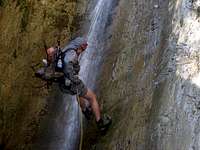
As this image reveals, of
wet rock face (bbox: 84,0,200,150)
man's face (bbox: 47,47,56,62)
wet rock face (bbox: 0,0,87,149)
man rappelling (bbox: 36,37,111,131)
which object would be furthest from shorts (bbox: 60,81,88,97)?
wet rock face (bbox: 0,0,87,149)

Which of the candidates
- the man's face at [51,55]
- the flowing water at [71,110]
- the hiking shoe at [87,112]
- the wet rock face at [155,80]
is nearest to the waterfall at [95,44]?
the flowing water at [71,110]

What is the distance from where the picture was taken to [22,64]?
463 inches

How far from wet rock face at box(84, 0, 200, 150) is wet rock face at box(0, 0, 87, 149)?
214 centimetres

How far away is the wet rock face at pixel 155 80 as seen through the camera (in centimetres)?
721

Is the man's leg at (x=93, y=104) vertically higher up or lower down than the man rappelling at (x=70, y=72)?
lower down

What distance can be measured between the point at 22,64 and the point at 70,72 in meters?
3.59

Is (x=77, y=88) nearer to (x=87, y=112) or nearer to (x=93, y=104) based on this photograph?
(x=93, y=104)

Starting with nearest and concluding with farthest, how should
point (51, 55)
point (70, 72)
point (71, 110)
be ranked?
point (70, 72) → point (51, 55) → point (71, 110)

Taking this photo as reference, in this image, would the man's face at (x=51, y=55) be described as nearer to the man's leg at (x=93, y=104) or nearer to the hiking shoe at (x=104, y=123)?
the man's leg at (x=93, y=104)

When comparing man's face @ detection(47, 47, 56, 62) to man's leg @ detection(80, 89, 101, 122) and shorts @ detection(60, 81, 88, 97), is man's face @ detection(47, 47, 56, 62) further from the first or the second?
man's leg @ detection(80, 89, 101, 122)

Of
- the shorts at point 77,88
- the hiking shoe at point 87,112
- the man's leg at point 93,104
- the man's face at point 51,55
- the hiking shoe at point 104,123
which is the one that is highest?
the man's face at point 51,55

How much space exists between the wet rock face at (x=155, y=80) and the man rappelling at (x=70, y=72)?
1.21ft

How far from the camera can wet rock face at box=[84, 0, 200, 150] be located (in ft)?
23.7

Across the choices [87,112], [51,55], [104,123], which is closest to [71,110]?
[87,112]
